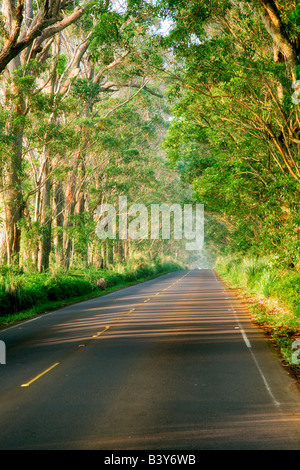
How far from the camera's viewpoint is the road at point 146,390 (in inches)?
217

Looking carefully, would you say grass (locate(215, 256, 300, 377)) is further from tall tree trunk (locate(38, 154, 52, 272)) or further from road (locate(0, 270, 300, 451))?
tall tree trunk (locate(38, 154, 52, 272))

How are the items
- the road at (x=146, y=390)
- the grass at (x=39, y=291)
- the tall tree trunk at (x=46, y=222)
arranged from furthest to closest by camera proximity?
1. the tall tree trunk at (x=46, y=222)
2. the grass at (x=39, y=291)
3. the road at (x=146, y=390)

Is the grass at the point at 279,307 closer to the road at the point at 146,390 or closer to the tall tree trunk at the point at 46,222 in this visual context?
the road at the point at 146,390

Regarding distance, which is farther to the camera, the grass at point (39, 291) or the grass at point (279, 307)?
the grass at point (39, 291)

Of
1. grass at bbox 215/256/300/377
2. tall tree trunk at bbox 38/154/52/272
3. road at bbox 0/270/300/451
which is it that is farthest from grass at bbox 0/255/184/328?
grass at bbox 215/256/300/377

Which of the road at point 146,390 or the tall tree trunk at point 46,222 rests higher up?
the tall tree trunk at point 46,222

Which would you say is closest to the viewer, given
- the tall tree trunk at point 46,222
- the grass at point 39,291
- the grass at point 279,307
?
the grass at point 279,307

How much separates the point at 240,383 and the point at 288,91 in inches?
445

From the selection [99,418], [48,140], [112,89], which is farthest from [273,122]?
[112,89]

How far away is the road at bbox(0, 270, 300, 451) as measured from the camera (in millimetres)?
5520

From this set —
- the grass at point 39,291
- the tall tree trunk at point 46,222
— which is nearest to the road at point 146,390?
the grass at point 39,291

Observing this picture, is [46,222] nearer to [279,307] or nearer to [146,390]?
[279,307]

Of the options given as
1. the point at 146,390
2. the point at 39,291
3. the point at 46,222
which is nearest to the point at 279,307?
the point at 39,291
